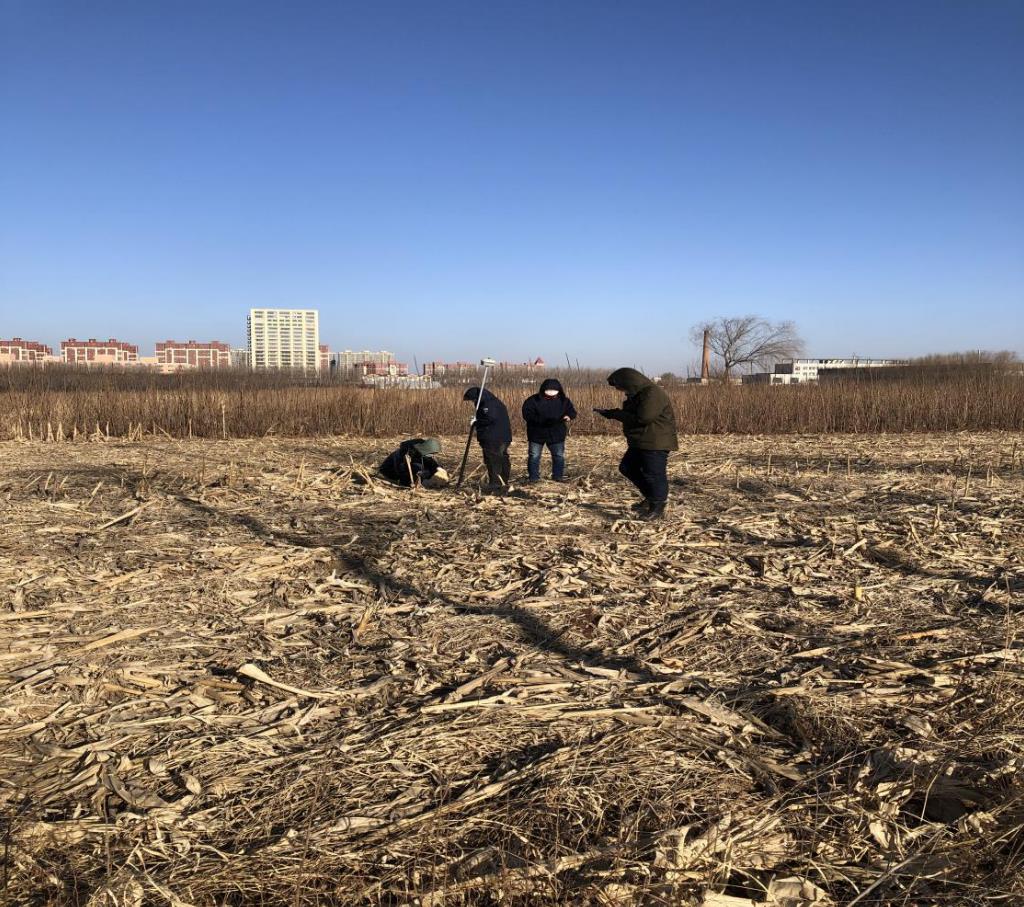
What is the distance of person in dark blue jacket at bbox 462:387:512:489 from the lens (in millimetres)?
8195

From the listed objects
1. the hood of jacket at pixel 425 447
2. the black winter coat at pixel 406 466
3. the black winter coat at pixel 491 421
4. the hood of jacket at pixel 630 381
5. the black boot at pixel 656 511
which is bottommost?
the black boot at pixel 656 511

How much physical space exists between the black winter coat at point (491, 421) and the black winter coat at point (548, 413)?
0.29 metres

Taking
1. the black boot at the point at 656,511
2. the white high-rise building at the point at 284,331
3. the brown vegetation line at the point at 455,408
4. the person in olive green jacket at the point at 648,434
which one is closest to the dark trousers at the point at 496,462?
the person in olive green jacket at the point at 648,434

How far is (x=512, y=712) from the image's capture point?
293cm

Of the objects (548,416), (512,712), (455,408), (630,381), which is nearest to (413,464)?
(548,416)

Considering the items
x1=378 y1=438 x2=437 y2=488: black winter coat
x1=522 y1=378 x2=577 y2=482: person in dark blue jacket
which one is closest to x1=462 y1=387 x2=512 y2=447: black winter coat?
x1=522 y1=378 x2=577 y2=482: person in dark blue jacket

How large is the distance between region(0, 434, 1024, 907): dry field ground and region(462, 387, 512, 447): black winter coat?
2.21 metres

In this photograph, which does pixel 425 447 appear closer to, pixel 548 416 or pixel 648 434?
pixel 548 416

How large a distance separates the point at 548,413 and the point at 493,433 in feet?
2.39

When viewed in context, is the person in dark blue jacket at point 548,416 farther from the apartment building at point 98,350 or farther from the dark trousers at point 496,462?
the apartment building at point 98,350

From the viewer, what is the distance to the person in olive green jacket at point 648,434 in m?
6.58

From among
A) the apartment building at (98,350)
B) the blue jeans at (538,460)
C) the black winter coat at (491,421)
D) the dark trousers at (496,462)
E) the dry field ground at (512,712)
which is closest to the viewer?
the dry field ground at (512,712)

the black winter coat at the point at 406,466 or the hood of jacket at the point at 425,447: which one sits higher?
the hood of jacket at the point at 425,447

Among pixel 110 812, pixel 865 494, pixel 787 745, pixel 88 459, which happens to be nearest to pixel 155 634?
pixel 110 812
